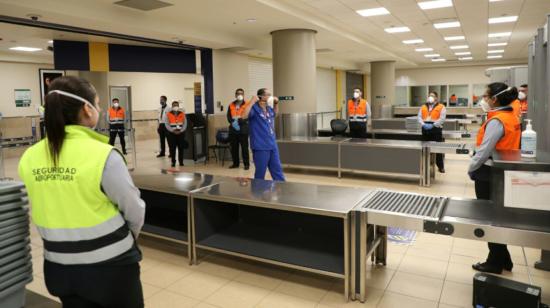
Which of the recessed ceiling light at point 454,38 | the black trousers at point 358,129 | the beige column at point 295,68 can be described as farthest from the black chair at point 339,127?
the recessed ceiling light at point 454,38

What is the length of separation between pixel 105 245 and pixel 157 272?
2.24 meters

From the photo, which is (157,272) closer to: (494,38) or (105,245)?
(105,245)

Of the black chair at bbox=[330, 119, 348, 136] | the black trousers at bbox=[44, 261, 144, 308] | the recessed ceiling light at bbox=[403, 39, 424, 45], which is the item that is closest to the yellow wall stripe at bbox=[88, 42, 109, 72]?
the black chair at bbox=[330, 119, 348, 136]

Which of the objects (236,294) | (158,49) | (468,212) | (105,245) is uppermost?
(158,49)

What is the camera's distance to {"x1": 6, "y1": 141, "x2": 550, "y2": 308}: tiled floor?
3.03 meters

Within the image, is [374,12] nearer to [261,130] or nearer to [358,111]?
[358,111]

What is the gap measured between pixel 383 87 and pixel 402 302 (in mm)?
14893

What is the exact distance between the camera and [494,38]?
12.2 m

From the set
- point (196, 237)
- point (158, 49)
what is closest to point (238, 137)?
point (158, 49)

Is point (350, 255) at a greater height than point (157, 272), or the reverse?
point (350, 255)

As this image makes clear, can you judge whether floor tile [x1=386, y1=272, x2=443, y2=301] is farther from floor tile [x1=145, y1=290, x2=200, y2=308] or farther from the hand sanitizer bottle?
floor tile [x1=145, y1=290, x2=200, y2=308]

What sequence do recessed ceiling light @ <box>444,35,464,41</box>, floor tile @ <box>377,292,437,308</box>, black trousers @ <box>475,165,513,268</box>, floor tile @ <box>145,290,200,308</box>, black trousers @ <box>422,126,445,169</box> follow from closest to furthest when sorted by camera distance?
1. floor tile @ <box>377,292,437,308</box>
2. floor tile @ <box>145,290,200,308</box>
3. black trousers @ <box>475,165,513,268</box>
4. black trousers @ <box>422,126,445,169</box>
5. recessed ceiling light @ <box>444,35,464,41</box>

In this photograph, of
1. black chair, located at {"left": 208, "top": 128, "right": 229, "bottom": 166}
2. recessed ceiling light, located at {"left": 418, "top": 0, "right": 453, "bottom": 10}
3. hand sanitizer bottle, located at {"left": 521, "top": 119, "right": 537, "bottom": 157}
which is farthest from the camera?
black chair, located at {"left": 208, "top": 128, "right": 229, "bottom": 166}

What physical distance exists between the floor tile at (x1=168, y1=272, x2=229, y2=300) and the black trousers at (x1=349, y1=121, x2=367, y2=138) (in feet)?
22.1
